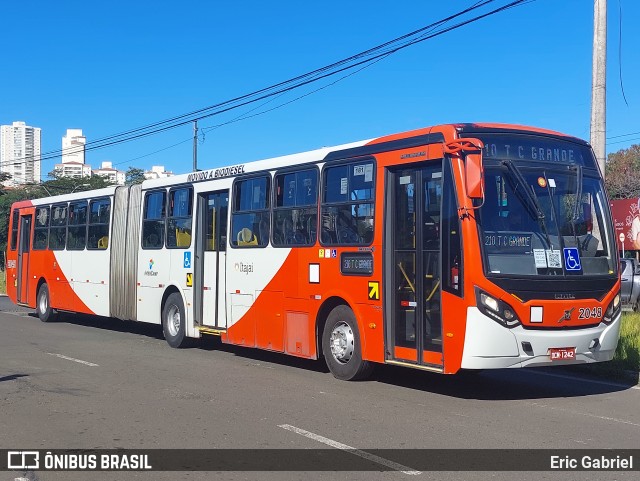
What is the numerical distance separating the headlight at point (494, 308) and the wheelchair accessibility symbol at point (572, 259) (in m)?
1.02

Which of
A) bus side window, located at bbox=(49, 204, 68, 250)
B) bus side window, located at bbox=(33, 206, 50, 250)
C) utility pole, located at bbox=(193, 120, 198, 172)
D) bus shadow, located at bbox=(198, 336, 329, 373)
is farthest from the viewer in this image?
utility pole, located at bbox=(193, 120, 198, 172)

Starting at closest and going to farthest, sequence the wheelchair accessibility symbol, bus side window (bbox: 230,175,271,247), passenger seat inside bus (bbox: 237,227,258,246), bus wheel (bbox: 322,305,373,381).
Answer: the wheelchair accessibility symbol → bus wheel (bbox: 322,305,373,381) → bus side window (bbox: 230,175,271,247) → passenger seat inside bus (bbox: 237,227,258,246)

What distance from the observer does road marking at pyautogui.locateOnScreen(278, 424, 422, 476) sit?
6426 millimetres

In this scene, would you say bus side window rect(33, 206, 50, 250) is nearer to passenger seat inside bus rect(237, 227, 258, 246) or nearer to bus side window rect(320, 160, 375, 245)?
passenger seat inside bus rect(237, 227, 258, 246)

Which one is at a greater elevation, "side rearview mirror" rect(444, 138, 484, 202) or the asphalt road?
"side rearview mirror" rect(444, 138, 484, 202)

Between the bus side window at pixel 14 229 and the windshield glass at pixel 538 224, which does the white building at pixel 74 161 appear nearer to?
the bus side window at pixel 14 229

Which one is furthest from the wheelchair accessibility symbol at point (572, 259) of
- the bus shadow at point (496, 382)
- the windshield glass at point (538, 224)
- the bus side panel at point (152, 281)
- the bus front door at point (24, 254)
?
the bus front door at point (24, 254)

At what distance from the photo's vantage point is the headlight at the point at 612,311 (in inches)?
375

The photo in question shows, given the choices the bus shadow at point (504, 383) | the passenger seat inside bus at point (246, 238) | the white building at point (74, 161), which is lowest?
the bus shadow at point (504, 383)

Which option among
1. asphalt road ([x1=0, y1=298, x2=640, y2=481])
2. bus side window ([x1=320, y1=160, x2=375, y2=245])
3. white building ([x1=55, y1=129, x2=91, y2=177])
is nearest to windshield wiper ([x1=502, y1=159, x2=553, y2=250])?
bus side window ([x1=320, y1=160, x2=375, y2=245])

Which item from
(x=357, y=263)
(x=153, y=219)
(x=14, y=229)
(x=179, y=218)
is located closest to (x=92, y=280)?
(x=153, y=219)

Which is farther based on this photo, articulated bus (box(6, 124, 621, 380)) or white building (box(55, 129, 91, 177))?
white building (box(55, 129, 91, 177))

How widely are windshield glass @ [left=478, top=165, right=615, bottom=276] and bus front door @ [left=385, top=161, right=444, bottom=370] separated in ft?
2.37

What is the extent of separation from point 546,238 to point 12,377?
24.9 ft
